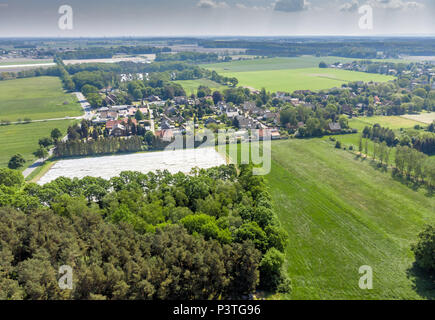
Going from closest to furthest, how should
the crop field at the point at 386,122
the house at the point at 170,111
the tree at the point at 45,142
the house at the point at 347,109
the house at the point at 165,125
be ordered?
the tree at the point at 45,142, the house at the point at 165,125, the crop field at the point at 386,122, the house at the point at 347,109, the house at the point at 170,111

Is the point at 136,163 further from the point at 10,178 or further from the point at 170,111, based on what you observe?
the point at 170,111

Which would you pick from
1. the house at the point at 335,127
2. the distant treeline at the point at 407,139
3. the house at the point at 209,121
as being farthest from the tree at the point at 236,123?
the distant treeline at the point at 407,139

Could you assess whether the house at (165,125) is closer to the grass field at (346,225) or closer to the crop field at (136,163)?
the crop field at (136,163)

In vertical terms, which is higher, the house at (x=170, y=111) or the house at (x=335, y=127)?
the house at (x=170, y=111)

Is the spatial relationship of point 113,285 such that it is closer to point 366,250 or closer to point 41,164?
point 366,250

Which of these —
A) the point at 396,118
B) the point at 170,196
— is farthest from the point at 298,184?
the point at 396,118

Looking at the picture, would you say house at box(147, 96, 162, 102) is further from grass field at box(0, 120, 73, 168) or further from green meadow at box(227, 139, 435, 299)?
green meadow at box(227, 139, 435, 299)
